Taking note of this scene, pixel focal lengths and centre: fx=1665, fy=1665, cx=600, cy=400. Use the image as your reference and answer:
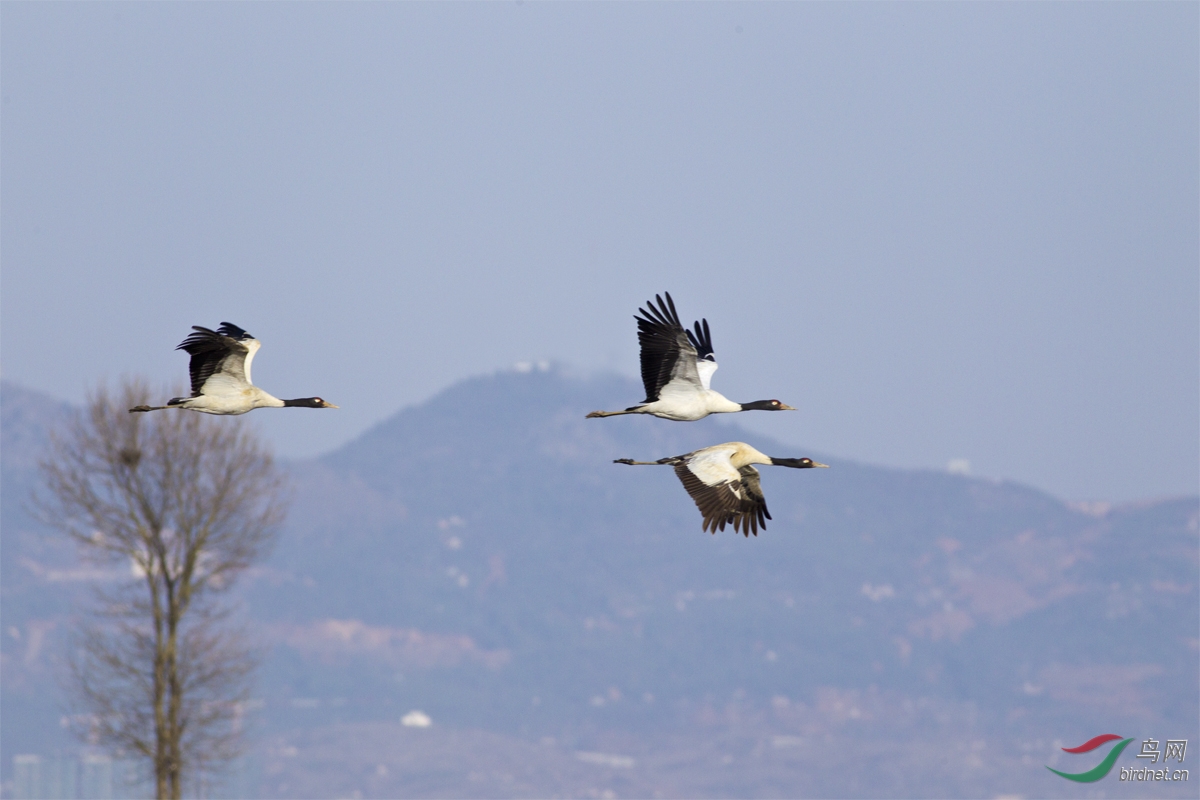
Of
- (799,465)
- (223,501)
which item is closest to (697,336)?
(799,465)

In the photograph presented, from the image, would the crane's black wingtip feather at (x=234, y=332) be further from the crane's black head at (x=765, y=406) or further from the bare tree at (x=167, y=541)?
the bare tree at (x=167, y=541)

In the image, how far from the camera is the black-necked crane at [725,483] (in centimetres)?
2291

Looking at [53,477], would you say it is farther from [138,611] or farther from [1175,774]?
[1175,774]

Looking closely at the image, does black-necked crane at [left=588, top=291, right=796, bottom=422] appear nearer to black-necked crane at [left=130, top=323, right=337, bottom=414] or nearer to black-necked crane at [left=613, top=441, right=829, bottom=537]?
black-necked crane at [left=613, top=441, right=829, bottom=537]

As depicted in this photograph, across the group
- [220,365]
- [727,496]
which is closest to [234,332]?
[220,365]

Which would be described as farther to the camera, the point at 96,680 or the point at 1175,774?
the point at 96,680

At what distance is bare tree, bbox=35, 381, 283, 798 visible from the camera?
43969 mm

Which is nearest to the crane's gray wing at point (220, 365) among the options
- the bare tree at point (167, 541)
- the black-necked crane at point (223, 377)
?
the black-necked crane at point (223, 377)

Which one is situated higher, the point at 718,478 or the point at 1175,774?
the point at 718,478

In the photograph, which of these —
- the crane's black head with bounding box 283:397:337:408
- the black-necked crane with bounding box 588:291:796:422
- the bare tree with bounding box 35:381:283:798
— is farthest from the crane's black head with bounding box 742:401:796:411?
the bare tree with bounding box 35:381:283:798

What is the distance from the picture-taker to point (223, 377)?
72.0 ft

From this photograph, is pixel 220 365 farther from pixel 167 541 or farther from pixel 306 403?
pixel 167 541

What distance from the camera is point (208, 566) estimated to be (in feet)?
149

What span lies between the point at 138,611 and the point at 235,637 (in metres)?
6.17
